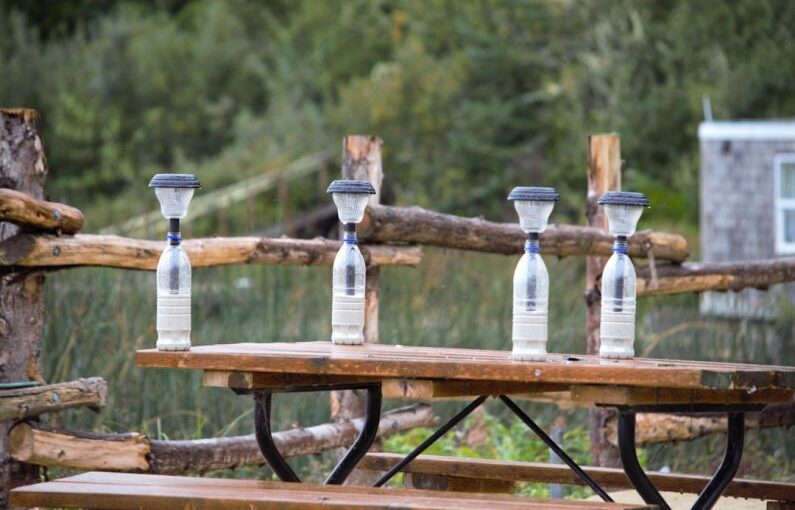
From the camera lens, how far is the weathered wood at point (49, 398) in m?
4.58

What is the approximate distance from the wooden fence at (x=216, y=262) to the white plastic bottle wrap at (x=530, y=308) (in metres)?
1.87

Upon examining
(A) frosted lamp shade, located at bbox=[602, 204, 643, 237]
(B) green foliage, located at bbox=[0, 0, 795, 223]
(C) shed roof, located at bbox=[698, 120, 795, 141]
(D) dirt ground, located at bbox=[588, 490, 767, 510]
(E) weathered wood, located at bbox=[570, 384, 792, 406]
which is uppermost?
(B) green foliage, located at bbox=[0, 0, 795, 223]

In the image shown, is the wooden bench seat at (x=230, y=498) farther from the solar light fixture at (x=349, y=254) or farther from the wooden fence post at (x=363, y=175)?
the wooden fence post at (x=363, y=175)

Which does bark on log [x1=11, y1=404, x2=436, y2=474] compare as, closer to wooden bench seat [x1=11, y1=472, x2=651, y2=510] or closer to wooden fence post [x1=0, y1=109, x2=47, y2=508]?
wooden fence post [x1=0, y1=109, x2=47, y2=508]

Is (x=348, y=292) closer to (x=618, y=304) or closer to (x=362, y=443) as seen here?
(x=362, y=443)

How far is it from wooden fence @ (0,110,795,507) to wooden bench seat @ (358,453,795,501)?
2.91 feet

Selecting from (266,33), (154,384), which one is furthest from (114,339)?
(266,33)

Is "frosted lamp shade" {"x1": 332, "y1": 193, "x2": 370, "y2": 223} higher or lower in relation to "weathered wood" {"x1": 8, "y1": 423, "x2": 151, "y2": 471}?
higher

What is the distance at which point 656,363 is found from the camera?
3.55 m

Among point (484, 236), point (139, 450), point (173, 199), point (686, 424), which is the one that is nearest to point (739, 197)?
point (686, 424)

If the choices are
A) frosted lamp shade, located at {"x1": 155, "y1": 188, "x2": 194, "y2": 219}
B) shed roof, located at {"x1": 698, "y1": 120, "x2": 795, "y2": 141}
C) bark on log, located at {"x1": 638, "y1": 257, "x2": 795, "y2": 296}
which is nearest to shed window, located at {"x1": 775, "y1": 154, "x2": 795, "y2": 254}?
shed roof, located at {"x1": 698, "y1": 120, "x2": 795, "y2": 141}

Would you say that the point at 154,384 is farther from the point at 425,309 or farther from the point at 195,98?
the point at 195,98

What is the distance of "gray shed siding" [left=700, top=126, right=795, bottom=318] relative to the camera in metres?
15.9

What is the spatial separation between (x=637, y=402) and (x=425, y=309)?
187 inches
